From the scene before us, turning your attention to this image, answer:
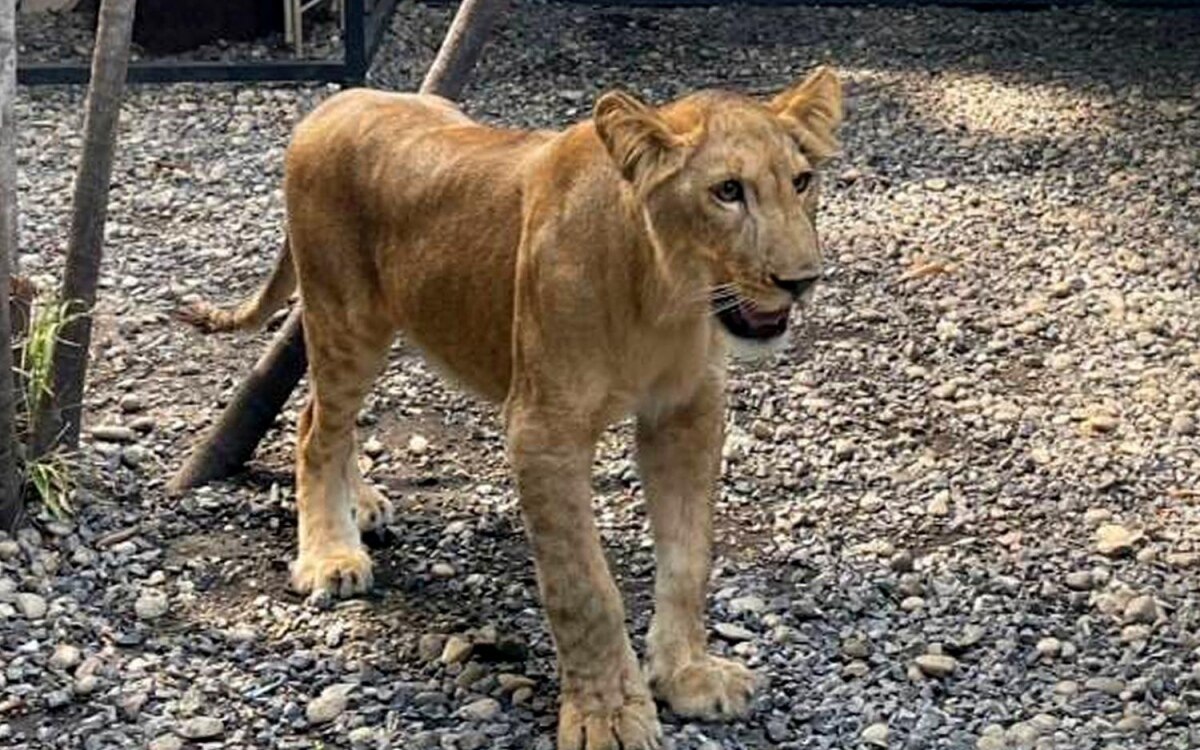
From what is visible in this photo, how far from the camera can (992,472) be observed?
6234 mm

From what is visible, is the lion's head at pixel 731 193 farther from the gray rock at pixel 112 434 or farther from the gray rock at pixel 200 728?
the gray rock at pixel 112 434

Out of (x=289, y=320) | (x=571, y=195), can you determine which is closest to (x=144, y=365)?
(x=289, y=320)

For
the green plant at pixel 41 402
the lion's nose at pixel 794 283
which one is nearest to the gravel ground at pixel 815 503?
the green plant at pixel 41 402

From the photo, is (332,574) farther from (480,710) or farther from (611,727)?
(611,727)

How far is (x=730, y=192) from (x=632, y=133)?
8.6 inches

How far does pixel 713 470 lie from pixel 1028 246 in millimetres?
3564

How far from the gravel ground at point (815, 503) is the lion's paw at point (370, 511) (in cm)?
7

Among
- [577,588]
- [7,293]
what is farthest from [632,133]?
[7,293]

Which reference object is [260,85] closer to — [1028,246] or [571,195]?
[1028,246]

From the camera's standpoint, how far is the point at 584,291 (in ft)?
14.7

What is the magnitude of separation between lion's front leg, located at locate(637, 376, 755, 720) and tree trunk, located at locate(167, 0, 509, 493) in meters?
1.52

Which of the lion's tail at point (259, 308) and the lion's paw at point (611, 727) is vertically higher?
the lion's tail at point (259, 308)

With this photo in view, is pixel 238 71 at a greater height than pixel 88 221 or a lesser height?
lesser

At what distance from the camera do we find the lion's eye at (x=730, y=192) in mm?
4219
